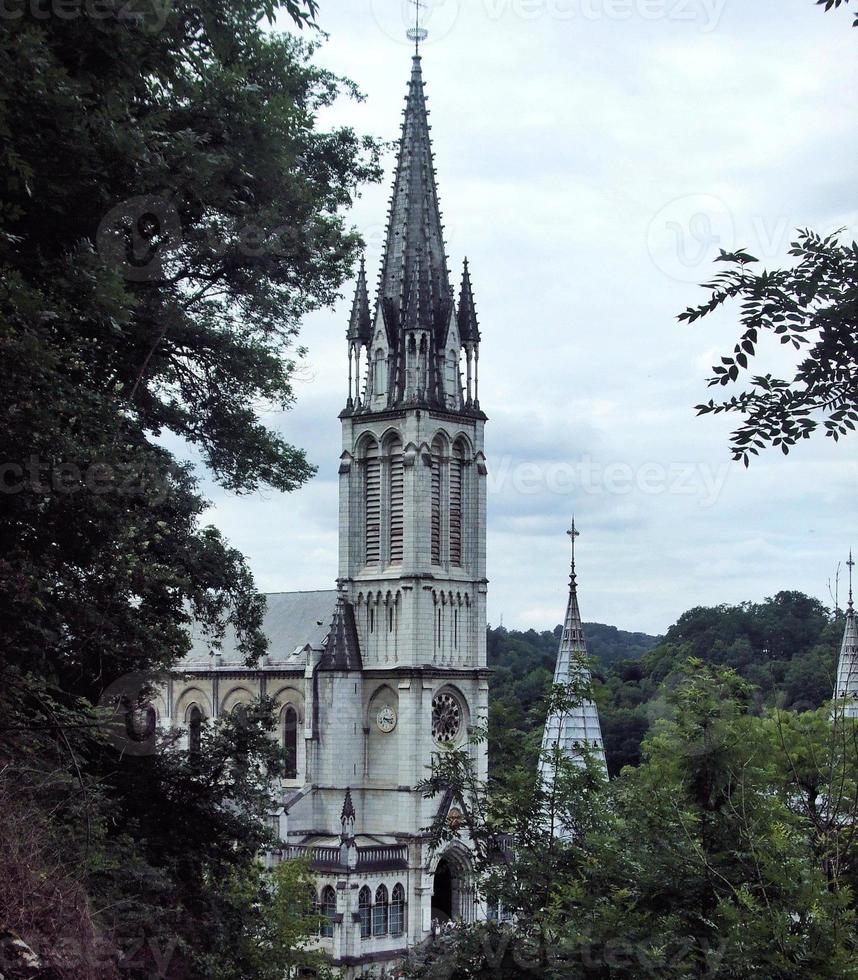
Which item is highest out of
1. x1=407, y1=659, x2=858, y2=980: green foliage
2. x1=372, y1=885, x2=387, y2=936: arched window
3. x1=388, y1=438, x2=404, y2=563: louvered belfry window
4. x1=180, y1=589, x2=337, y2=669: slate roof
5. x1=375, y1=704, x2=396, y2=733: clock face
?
x1=388, y1=438, x2=404, y2=563: louvered belfry window

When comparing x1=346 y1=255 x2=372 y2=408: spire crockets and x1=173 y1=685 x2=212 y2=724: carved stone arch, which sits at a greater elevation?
x1=346 y1=255 x2=372 y2=408: spire crockets

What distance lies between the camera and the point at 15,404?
14688 millimetres

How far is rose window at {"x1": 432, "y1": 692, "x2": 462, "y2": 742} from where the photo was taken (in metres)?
59.0

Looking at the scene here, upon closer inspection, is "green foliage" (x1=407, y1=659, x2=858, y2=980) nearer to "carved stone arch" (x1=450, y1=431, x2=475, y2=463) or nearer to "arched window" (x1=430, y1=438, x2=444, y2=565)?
"arched window" (x1=430, y1=438, x2=444, y2=565)

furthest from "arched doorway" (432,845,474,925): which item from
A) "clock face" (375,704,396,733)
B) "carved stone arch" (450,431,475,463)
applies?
"carved stone arch" (450,431,475,463)

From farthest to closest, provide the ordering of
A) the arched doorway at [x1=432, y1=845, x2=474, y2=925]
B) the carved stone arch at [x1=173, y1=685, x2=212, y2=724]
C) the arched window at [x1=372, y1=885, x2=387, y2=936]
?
the carved stone arch at [x1=173, y1=685, x2=212, y2=724]
the arched doorway at [x1=432, y1=845, x2=474, y2=925]
the arched window at [x1=372, y1=885, x2=387, y2=936]

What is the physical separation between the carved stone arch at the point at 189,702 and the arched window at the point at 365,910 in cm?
1784

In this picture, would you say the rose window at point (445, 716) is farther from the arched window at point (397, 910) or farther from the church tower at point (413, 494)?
the arched window at point (397, 910)

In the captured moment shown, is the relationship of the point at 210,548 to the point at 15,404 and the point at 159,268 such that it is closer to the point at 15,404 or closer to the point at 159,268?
the point at 159,268

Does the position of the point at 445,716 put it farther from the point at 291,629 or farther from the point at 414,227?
the point at 414,227

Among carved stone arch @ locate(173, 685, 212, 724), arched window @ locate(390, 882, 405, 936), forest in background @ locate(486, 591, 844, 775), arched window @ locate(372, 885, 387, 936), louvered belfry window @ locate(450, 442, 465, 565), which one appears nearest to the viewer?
arched window @ locate(372, 885, 387, 936)

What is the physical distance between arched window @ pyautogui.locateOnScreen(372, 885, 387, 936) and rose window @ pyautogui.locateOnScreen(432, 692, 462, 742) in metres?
6.98

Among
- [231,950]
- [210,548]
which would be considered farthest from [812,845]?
[210,548]

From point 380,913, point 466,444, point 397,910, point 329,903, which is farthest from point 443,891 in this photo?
point 466,444
